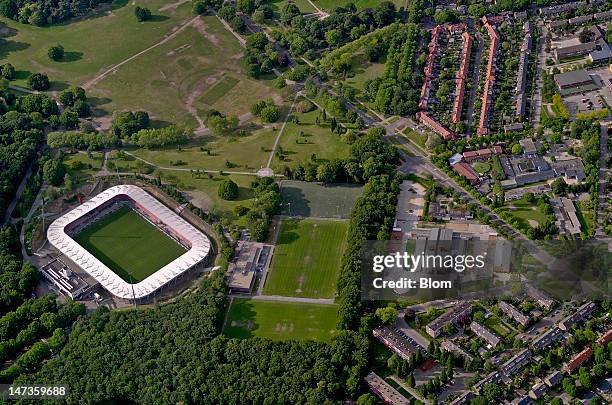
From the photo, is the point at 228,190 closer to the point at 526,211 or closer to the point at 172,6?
the point at 526,211

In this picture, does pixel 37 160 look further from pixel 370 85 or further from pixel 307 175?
pixel 370 85

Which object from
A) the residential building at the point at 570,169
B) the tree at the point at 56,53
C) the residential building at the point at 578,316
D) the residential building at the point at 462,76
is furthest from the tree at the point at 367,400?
the tree at the point at 56,53

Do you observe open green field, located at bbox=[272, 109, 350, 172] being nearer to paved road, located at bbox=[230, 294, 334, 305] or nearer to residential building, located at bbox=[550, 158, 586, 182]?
paved road, located at bbox=[230, 294, 334, 305]

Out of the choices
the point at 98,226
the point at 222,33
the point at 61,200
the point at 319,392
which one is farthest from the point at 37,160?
the point at 319,392

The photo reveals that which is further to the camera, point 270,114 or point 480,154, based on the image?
point 270,114

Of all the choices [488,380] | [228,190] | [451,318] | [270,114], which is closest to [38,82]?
[270,114]
